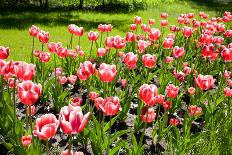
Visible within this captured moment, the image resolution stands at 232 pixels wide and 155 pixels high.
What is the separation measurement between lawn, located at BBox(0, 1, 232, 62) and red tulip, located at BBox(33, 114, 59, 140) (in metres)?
6.61

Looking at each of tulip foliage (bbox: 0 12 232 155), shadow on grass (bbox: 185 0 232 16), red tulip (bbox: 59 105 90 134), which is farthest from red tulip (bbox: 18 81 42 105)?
shadow on grass (bbox: 185 0 232 16)

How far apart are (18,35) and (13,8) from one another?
5.27 m

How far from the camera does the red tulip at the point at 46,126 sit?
2.79 metres

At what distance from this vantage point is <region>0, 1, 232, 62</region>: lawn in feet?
36.6

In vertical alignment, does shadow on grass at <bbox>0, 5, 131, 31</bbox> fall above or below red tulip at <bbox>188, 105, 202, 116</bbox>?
below

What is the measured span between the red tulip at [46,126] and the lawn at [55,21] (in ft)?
21.7

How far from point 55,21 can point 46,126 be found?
1204 cm

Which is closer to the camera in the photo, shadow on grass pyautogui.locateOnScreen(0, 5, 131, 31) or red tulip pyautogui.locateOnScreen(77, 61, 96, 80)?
red tulip pyautogui.locateOnScreen(77, 61, 96, 80)

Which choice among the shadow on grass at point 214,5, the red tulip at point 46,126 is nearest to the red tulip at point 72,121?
the red tulip at point 46,126

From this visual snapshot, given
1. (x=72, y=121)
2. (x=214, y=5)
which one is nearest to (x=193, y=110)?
(x=72, y=121)

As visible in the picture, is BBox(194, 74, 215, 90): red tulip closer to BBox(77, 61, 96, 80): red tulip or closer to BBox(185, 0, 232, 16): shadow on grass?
BBox(77, 61, 96, 80): red tulip

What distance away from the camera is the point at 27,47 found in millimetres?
10773

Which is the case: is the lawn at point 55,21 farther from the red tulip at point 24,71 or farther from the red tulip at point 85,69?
the red tulip at point 24,71

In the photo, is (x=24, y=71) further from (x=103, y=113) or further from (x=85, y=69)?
(x=103, y=113)
